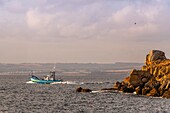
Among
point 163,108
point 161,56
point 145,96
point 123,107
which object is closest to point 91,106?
point 123,107

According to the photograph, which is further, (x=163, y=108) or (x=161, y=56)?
(x=161, y=56)

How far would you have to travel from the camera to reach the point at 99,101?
314 feet

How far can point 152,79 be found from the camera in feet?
382

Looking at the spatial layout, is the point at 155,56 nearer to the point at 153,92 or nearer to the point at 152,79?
the point at 152,79

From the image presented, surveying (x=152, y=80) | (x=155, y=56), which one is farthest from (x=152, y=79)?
(x=155, y=56)

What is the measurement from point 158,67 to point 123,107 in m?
38.6

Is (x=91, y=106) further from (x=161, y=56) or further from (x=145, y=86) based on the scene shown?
(x=161, y=56)

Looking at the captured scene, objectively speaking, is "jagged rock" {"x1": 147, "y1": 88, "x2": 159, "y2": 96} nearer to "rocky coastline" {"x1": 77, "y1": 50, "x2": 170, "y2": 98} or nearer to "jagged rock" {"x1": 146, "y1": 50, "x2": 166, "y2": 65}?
"rocky coastline" {"x1": 77, "y1": 50, "x2": 170, "y2": 98}

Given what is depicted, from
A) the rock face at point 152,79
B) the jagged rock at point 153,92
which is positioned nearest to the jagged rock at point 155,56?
the rock face at point 152,79

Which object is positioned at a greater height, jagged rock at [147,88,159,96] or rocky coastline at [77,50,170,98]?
rocky coastline at [77,50,170,98]

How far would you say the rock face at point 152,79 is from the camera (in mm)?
106956

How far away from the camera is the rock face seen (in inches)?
4211

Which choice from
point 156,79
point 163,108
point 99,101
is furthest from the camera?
point 156,79

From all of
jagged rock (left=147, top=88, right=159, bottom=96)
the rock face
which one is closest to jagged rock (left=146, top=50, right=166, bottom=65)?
the rock face
